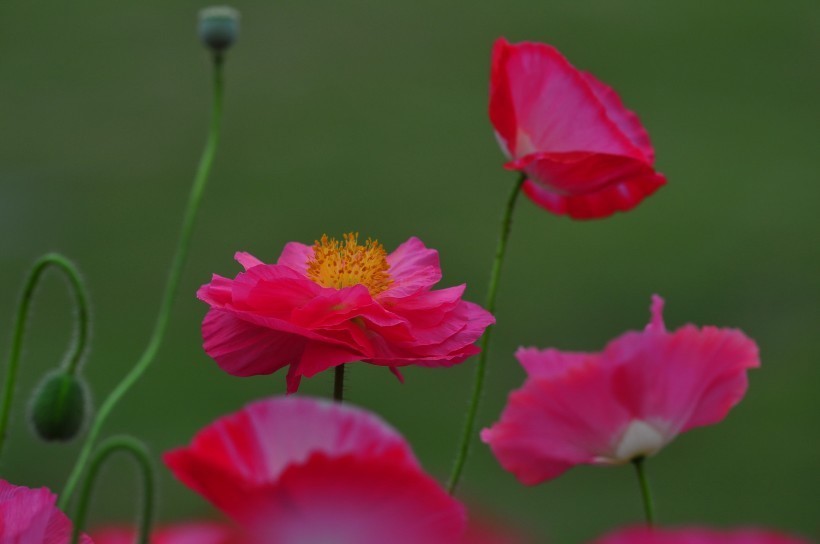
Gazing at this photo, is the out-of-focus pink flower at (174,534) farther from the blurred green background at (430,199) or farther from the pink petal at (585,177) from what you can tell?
the blurred green background at (430,199)

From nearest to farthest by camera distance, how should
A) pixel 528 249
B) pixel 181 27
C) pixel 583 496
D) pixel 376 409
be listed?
pixel 583 496, pixel 376 409, pixel 528 249, pixel 181 27

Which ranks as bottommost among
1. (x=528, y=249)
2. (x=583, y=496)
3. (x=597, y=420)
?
(x=583, y=496)

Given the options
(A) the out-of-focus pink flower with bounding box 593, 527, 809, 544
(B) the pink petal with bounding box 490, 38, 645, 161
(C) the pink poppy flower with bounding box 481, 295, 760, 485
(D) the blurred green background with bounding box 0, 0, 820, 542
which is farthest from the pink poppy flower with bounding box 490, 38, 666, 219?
(D) the blurred green background with bounding box 0, 0, 820, 542

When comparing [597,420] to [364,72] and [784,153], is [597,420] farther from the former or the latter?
[364,72]

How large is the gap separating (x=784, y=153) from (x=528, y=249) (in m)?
0.95

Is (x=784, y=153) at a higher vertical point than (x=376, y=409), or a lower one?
higher

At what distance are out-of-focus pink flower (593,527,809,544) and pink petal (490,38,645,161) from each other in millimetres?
245

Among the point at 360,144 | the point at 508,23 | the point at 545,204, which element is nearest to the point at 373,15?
the point at 508,23

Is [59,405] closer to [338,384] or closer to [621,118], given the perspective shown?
[338,384]

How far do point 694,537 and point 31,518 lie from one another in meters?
Answer: 0.16

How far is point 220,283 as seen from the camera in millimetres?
407

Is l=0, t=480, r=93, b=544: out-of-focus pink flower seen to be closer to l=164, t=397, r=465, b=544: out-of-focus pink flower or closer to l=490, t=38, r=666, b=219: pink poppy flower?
l=164, t=397, r=465, b=544: out-of-focus pink flower

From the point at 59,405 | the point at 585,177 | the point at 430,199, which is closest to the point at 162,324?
the point at 59,405

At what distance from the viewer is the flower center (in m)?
0.45
